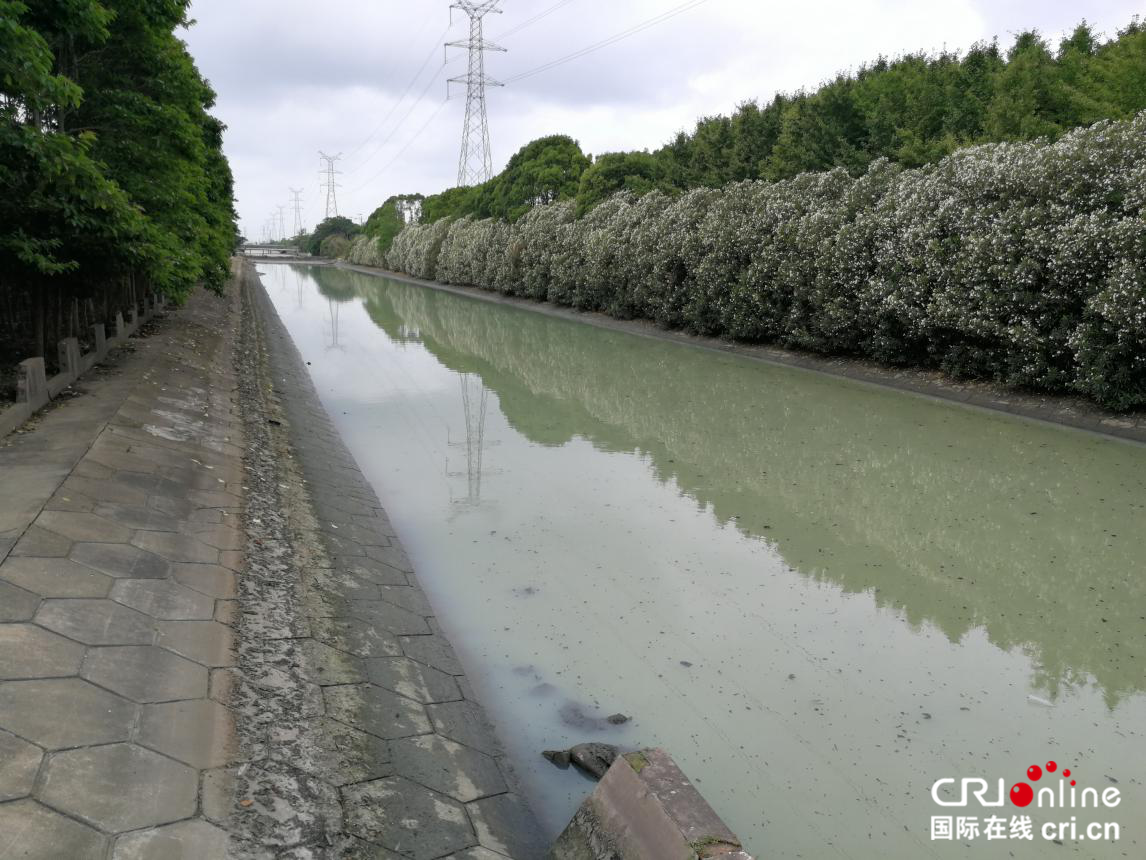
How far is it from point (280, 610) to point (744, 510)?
4.70m

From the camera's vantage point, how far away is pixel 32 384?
8273 mm

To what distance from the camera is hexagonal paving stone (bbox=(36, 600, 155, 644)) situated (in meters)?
3.76

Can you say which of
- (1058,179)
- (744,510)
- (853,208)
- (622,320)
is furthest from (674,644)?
(622,320)

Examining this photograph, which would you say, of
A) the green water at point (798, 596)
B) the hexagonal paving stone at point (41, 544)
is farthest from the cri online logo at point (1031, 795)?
the hexagonal paving stone at point (41, 544)

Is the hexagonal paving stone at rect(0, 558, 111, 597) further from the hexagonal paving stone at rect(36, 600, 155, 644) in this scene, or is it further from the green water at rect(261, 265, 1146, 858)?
the green water at rect(261, 265, 1146, 858)

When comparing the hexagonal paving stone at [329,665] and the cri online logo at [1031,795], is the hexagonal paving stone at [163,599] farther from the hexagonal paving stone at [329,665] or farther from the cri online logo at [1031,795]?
the cri online logo at [1031,795]

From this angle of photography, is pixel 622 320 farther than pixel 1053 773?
Yes

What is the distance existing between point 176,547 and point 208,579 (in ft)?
1.62

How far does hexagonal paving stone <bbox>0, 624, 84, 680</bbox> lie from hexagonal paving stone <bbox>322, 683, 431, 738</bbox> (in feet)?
3.75

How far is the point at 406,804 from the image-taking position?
324 cm

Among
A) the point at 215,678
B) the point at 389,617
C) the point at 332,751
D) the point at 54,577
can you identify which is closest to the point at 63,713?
the point at 215,678

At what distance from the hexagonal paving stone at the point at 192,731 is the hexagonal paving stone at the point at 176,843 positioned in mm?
380

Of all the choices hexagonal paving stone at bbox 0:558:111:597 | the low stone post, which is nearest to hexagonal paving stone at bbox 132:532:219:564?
hexagonal paving stone at bbox 0:558:111:597

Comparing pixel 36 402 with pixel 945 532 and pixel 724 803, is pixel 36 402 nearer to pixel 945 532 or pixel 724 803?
pixel 724 803
